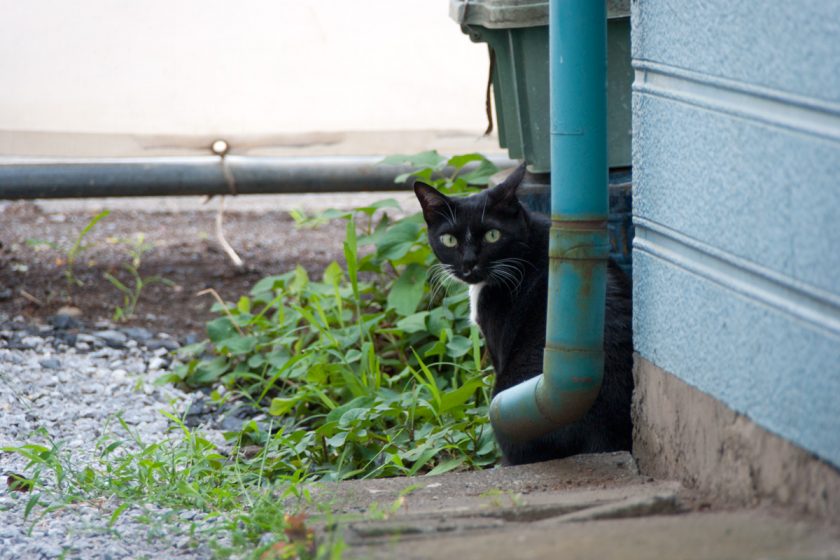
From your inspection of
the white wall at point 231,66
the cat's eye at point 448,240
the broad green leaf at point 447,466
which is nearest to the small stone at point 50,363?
the white wall at point 231,66

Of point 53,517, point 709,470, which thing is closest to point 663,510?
point 709,470

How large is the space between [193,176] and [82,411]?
1.59m

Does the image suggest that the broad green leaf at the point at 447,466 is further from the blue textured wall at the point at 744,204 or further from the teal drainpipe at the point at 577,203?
the blue textured wall at the point at 744,204

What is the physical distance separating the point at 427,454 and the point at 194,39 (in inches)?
106

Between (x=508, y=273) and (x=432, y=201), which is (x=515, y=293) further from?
(x=432, y=201)

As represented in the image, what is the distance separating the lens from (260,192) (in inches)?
185

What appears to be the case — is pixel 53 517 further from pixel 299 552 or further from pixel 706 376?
pixel 706 376

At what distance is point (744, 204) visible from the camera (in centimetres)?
163

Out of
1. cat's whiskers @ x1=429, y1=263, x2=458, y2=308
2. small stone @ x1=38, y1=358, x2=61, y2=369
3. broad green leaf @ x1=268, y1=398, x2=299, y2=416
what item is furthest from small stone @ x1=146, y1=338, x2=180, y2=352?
cat's whiskers @ x1=429, y1=263, x2=458, y2=308

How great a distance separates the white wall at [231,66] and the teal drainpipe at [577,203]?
2.66m

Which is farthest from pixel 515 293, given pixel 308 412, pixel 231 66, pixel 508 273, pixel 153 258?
pixel 153 258

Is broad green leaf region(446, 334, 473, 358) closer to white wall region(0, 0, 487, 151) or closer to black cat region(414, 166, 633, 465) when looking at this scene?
black cat region(414, 166, 633, 465)

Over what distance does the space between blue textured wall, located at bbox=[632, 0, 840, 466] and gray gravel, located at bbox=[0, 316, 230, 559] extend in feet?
3.39

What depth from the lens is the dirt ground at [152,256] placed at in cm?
436
